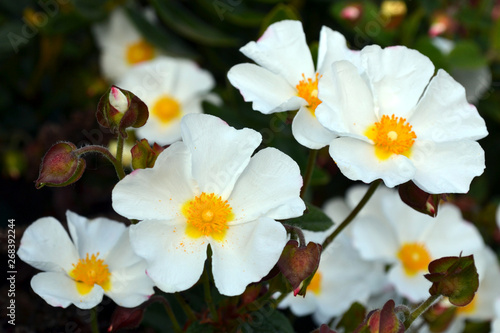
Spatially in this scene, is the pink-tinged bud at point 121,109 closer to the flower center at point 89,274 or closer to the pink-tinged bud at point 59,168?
the pink-tinged bud at point 59,168

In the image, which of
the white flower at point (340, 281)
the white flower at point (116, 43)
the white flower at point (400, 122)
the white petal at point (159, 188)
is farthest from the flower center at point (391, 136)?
the white flower at point (116, 43)

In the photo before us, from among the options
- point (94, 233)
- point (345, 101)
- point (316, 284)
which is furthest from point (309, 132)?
point (316, 284)

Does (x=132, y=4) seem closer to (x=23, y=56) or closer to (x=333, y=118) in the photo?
(x=23, y=56)

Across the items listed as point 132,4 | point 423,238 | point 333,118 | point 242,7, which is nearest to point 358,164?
point 333,118

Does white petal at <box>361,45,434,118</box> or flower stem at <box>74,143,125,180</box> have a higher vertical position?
white petal at <box>361,45,434,118</box>

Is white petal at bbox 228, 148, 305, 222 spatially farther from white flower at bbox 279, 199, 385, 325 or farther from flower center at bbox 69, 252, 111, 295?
white flower at bbox 279, 199, 385, 325

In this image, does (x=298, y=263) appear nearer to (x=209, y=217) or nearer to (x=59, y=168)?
(x=209, y=217)

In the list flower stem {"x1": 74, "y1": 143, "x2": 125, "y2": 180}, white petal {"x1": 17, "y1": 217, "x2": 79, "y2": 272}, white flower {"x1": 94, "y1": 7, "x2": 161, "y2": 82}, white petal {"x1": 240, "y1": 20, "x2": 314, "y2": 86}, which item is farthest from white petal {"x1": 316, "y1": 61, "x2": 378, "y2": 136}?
white flower {"x1": 94, "y1": 7, "x2": 161, "y2": 82}

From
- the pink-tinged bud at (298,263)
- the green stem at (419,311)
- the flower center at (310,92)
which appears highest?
the flower center at (310,92)
